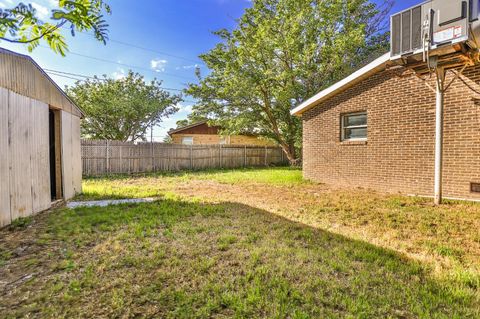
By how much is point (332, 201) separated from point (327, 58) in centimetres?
1025

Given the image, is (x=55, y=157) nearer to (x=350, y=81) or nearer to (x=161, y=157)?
(x=161, y=157)

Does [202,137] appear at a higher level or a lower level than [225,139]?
higher

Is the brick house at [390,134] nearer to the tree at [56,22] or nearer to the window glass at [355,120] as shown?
the window glass at [355,120]

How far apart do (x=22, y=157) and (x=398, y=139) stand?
8.21 meters

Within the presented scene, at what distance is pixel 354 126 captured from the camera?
25.8 feet

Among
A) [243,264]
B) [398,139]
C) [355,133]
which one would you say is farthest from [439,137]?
[243,264]

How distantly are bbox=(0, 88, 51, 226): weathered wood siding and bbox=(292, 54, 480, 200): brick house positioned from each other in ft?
24.4

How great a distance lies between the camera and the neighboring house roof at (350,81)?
21.7 feet

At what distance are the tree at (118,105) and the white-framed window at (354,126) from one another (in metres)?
15.4

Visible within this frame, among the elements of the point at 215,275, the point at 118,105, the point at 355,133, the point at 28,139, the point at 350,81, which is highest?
the point at 118,105

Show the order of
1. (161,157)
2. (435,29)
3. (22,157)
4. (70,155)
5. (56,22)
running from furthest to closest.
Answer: (161,157) < (70,155) < (435,29) < (22,157) < (56,22)

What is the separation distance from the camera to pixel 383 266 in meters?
2.70

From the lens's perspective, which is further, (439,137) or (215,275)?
(439,137)

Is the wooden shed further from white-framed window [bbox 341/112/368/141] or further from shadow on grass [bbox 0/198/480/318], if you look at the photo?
white-framed window [bbox 341/112/368/141]
